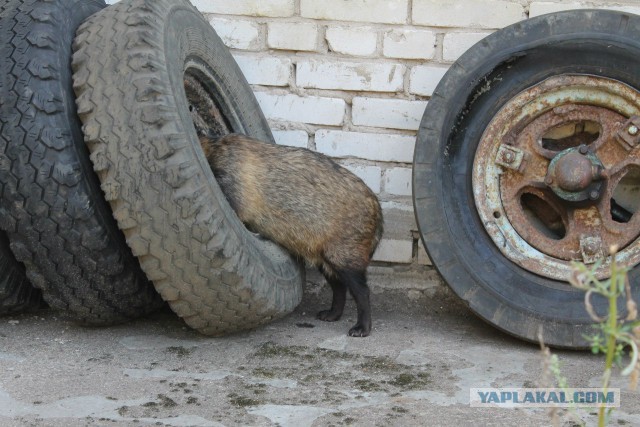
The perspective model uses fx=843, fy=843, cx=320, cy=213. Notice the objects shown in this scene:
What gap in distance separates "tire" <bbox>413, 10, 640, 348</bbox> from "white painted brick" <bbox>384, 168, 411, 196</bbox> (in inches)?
24.2

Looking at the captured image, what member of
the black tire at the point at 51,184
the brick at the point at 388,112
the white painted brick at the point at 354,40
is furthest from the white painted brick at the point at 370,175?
the black tire at the point at 51,184

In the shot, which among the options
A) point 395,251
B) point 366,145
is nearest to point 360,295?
point 395,251

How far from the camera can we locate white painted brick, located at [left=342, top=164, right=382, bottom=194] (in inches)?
189

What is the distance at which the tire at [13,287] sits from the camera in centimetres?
369

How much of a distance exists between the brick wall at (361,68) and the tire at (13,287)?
1.68 m

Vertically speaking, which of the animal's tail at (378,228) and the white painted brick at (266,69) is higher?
the white painted brick at (266,69)

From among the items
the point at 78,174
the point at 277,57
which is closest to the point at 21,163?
the point at 78,174

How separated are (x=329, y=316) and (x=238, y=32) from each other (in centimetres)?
170

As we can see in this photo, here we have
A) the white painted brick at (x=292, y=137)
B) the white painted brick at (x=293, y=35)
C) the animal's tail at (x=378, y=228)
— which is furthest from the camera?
the white painted brick at (x=292, y=137)

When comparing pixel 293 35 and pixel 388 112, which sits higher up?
pixel 293 35

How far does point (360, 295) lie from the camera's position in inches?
165

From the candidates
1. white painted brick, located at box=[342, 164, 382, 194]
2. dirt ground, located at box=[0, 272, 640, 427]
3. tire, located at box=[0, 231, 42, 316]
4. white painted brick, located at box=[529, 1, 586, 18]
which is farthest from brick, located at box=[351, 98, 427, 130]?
tire, located at box=[0, 231, 42, 316]

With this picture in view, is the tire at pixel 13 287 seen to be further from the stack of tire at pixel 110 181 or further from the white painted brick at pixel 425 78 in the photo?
the white painted brick at pixel 425 78

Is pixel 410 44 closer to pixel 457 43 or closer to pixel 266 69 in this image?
pixel 457 43
